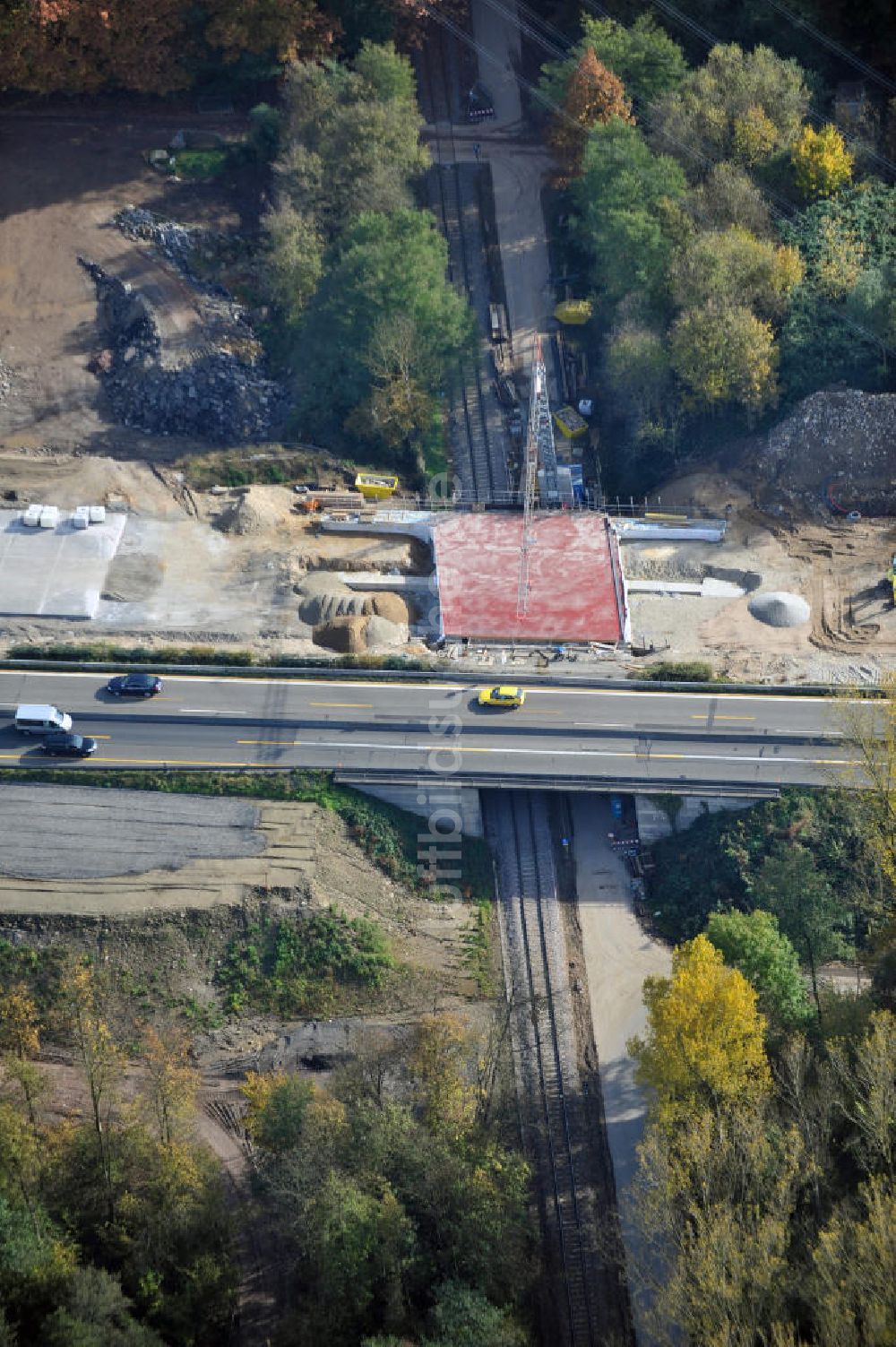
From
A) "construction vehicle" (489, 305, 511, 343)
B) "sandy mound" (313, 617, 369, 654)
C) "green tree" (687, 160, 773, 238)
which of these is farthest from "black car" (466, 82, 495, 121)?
"sandy mound" (313, 617, 369, 654)

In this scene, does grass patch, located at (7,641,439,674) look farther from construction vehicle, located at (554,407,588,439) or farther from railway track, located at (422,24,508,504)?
construction vehicle, located at (554,407,588,439)

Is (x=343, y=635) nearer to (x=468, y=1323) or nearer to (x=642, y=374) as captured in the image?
(x=642, y=374)

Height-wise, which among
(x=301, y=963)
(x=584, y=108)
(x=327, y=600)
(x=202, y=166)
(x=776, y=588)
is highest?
(x=202, y=166)

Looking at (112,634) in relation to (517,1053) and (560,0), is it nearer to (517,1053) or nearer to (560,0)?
(517,1053)

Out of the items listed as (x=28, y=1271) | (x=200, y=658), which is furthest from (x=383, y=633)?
(x=28, y=1271)

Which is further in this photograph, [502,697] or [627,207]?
[627,207]

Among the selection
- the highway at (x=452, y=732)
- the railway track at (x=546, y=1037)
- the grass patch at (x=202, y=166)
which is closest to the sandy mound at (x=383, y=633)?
the highway at (x=452, y=732)

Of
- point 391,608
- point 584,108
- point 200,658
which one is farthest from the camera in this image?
point 584,108

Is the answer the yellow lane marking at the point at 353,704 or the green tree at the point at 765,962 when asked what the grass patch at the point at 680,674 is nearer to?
the yellow lane marking at the point at 353,704
